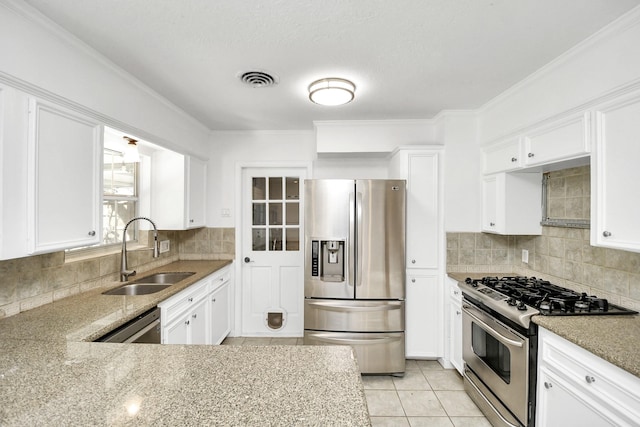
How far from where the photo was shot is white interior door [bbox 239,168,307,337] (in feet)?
10.9

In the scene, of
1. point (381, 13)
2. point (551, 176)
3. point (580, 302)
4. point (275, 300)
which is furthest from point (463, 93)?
point (275, 300)

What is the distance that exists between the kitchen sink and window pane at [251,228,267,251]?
2.83 feet

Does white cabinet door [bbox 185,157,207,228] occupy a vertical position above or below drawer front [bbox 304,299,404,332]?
above

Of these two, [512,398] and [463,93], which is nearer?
[512,398]

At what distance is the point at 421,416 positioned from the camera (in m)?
2.04

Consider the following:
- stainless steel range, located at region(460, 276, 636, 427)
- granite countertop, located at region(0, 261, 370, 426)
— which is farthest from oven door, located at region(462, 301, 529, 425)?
granite countertop, located at region(0, 261, 370, 426)

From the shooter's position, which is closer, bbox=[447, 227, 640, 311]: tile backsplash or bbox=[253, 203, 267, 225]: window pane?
bbox=[447, 227, 640, 311]: tile backsplash

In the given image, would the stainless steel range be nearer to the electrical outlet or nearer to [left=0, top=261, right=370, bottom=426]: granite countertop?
[left=0, top=261, right=370, bottom=426]: granite countertop

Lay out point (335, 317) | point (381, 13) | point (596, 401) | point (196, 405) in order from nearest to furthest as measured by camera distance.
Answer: point (196, 405), point (596, 401), point (381, 13), point (335, 317)

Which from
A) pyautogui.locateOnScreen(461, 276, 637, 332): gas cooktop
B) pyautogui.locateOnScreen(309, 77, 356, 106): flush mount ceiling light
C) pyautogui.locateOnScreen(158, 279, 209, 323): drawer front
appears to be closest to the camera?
pyautogui.locateOnScreen(461, 276, 637, 332): gas cooktop

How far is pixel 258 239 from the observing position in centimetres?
339

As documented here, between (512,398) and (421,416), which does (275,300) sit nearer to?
(421,416)

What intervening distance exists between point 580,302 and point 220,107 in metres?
3.00

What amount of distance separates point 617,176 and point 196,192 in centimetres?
324
